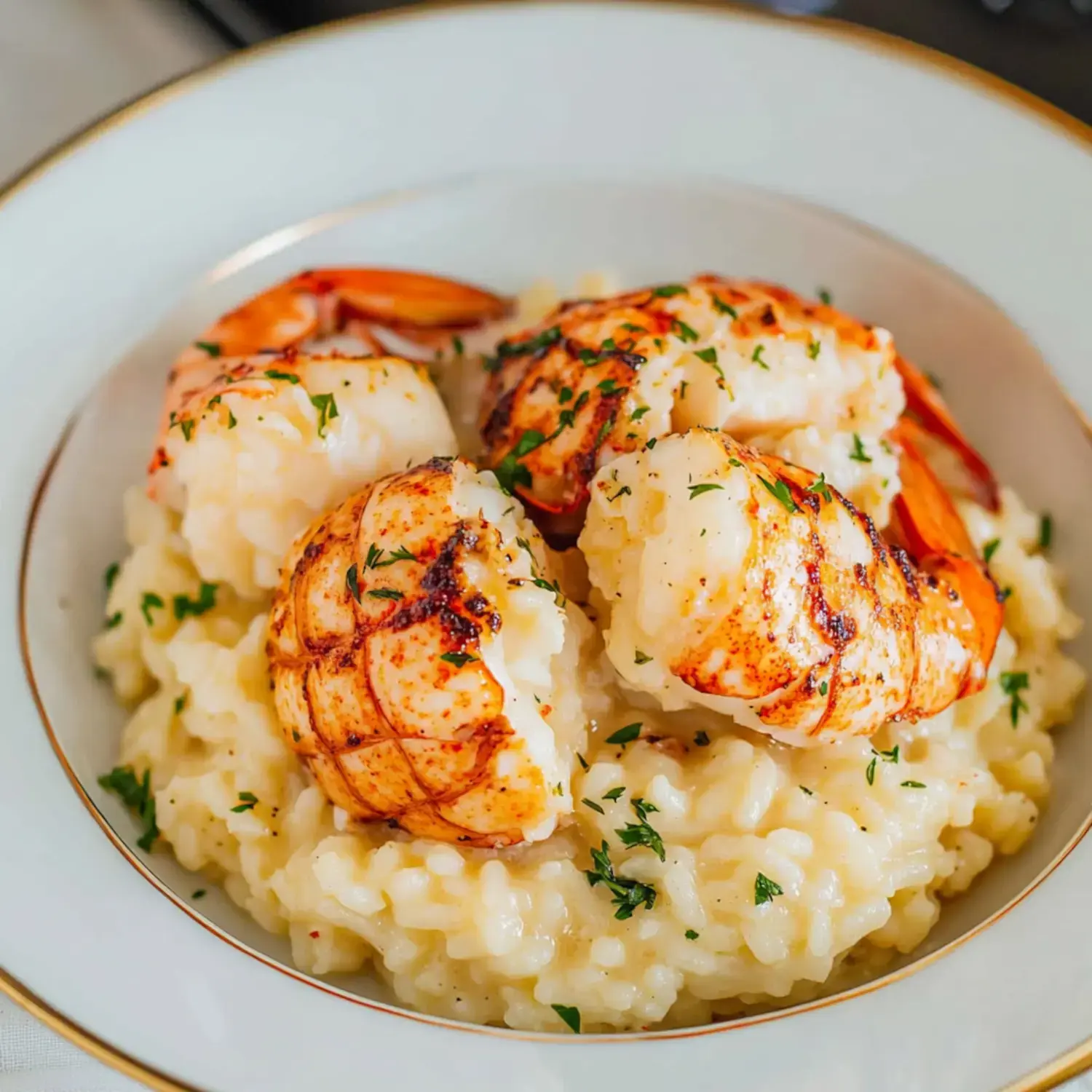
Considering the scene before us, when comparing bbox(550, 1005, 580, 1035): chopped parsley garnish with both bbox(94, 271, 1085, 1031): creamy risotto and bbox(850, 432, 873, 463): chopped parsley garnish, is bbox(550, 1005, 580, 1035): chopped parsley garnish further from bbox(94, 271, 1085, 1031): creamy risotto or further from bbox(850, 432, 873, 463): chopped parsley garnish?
bbox(850, 432, 873, 463): chopped parsley garnish

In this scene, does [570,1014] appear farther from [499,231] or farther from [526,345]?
[499,231]

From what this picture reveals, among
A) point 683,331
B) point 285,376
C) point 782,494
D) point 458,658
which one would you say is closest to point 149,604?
point 285,376

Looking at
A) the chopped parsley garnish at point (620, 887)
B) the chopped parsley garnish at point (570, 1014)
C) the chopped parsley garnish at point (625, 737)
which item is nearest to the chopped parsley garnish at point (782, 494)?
the chopped parsley garnish at point (625, 737)

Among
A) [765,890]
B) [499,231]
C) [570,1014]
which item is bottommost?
[570,1014]

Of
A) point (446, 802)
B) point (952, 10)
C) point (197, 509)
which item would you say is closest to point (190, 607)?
point (197, 509)

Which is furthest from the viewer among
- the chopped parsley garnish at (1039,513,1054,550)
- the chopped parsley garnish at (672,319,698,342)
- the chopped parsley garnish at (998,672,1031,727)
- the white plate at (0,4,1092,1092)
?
the chopped parsley garnish at (1039,513,1054,550)

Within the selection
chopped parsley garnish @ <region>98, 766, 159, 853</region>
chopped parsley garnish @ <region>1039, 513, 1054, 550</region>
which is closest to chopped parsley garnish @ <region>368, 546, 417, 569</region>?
chopped parsley garnish @ <region>98, 766, 159, 853</region>
